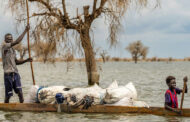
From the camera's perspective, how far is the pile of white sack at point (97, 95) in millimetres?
8828

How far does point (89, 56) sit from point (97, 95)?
9.54m

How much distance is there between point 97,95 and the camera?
8805 millimetres

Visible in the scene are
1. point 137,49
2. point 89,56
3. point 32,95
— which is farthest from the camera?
point 137,49

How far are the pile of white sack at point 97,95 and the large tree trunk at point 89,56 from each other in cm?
778

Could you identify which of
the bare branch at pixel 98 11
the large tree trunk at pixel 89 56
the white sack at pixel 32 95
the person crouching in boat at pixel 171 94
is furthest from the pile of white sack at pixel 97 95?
the bare branch at pixel 98 11

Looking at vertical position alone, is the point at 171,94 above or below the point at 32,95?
above

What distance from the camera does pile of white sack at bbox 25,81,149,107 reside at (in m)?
8.83

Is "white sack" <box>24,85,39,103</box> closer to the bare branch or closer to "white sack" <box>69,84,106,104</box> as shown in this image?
"white sack" <box>69,84,106,104</box>

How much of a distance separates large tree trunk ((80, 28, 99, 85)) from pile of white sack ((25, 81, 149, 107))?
7780 millimetres

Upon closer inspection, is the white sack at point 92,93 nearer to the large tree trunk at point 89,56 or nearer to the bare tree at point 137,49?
the large tree trunk at point 89,56

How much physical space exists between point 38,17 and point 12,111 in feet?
27.8

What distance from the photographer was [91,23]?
57.8 ft

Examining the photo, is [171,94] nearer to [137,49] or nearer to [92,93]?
[92,93]

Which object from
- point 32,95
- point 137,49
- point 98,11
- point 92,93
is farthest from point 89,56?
point 137,49
